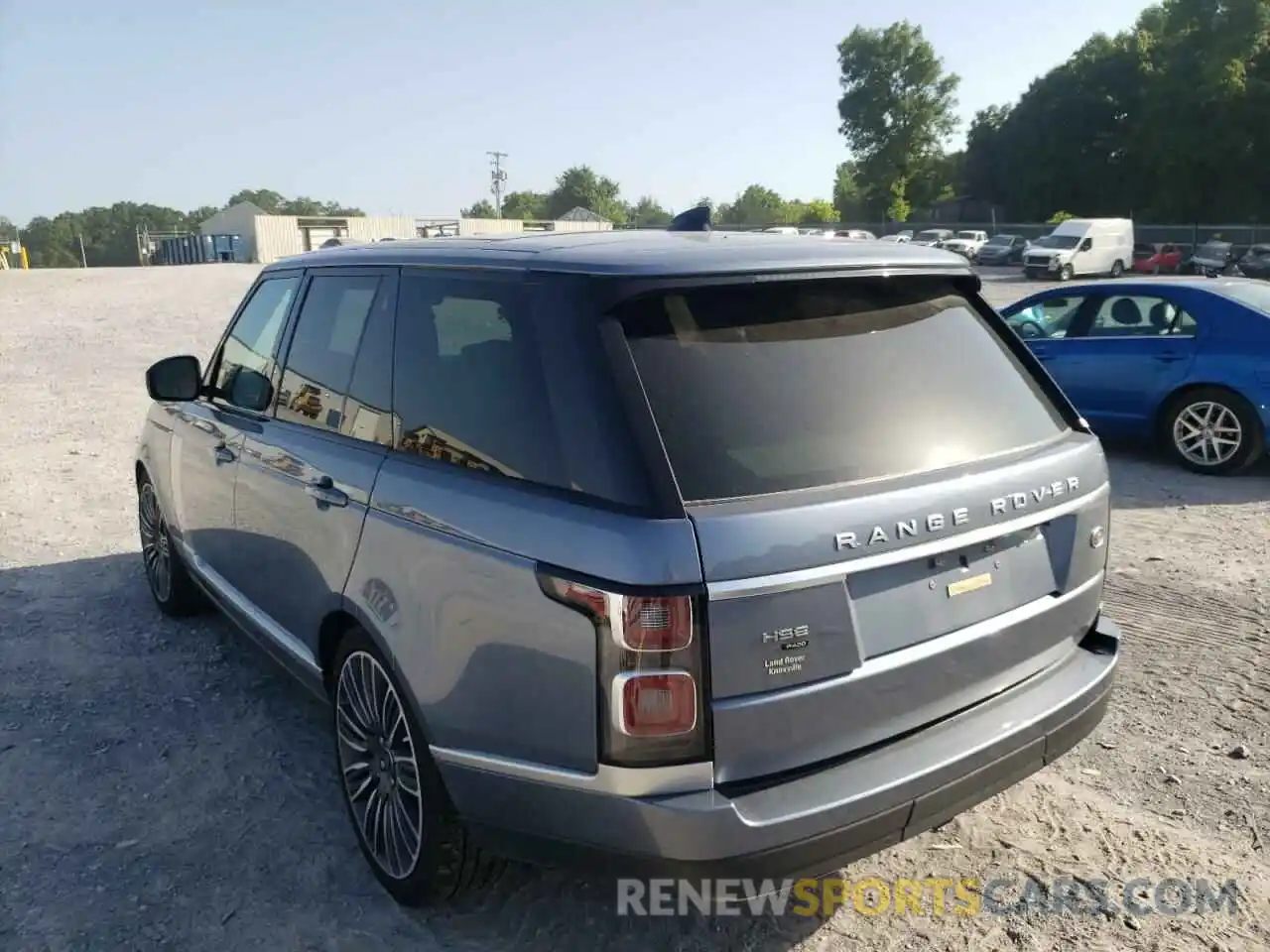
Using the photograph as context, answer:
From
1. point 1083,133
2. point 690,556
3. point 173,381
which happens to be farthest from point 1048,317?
point 1083,133

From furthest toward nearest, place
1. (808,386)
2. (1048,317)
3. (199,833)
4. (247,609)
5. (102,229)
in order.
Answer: (102,229), (1048,317), (247,609), (199,833), (808,386)

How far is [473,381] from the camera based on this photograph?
2.74 metres

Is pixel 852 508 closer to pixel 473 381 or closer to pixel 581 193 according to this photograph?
pixel 473 381

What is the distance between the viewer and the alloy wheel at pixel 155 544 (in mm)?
5250

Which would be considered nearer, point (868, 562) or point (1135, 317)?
point (868, 562)

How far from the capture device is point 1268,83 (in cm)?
5747

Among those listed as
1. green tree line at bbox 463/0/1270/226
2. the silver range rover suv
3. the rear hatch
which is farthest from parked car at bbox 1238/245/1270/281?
the silver range rover suv

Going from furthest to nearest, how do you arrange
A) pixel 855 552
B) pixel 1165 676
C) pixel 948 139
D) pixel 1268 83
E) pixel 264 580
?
1. pixel 948 139
2. pixel 1268 83
3. pixel 1165 676
4. pixel 264 580
5. pixel 855 552

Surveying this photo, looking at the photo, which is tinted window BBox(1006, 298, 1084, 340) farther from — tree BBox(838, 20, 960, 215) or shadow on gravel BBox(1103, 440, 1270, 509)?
tree BBox(838, 20, 960, 215)

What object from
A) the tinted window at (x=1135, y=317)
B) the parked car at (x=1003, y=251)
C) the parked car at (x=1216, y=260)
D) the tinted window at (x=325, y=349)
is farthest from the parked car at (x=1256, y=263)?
the tinted window at (x=325, y=349)

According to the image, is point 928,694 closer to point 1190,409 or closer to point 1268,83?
point 1190,409

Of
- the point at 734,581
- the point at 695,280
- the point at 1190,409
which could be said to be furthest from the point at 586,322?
the point at 1190,409

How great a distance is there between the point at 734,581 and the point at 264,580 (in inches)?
89.5

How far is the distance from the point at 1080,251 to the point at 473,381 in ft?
132
